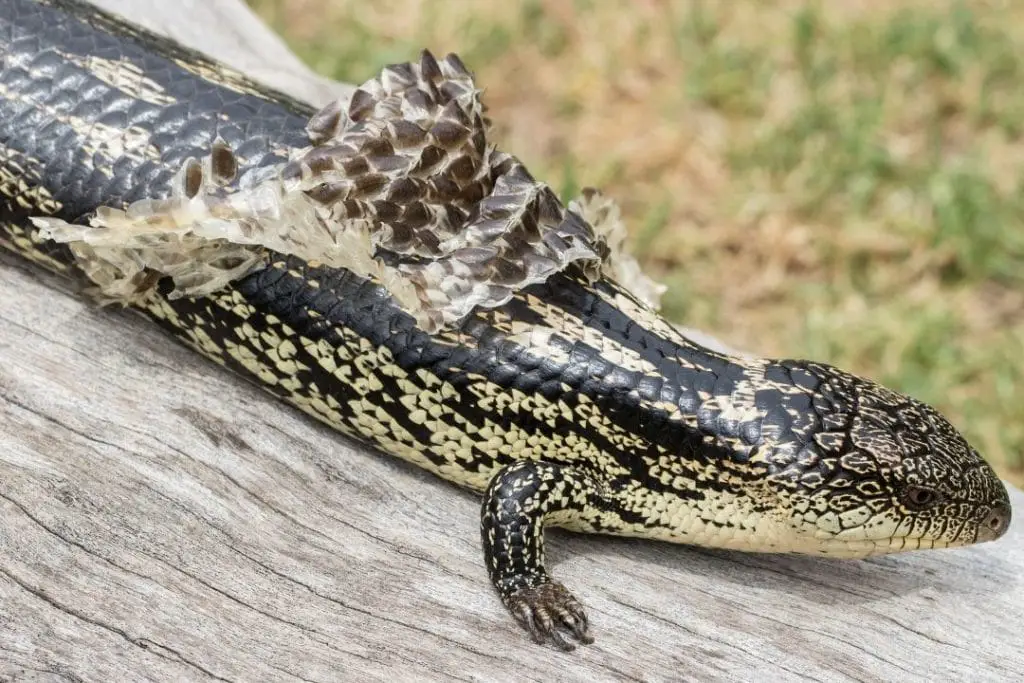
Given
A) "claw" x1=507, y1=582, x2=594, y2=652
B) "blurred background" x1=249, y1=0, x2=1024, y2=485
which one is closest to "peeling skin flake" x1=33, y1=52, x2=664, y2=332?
"claw" x1=507, y1=582, x2=594, y2=652

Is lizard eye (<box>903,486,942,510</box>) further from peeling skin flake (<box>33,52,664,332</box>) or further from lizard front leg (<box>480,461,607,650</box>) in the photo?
peeling skin flake (<box>33,52,664,332</box>)

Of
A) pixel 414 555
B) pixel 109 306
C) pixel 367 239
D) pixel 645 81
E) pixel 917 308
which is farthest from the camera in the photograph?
pixel 645 81

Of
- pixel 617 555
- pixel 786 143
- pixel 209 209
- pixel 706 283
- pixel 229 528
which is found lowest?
pixel 229 528

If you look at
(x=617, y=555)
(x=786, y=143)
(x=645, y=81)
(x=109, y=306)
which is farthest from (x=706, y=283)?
(x=109, y=306)

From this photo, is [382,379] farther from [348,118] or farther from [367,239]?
[348,118]

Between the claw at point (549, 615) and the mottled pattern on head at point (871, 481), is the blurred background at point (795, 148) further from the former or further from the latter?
the claw at point (549, 615)

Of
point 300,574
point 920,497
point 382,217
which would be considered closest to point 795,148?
point 920,497

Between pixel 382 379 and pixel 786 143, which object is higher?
pixel 786 143
